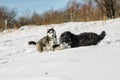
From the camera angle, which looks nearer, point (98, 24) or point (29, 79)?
point (29, 79)

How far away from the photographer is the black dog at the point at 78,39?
11.0 meters

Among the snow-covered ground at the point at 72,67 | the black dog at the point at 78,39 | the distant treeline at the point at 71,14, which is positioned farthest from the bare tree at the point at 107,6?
the snow-covered ground at the point at 72,67

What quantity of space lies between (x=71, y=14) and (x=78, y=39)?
26378 mm

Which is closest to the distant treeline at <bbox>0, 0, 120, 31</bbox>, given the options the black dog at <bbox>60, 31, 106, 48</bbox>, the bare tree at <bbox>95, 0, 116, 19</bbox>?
the bare tree at <bbox>95, 0, 116, 19</bbox>

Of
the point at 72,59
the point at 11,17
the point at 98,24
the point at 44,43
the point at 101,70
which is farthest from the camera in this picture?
the point at 11,17

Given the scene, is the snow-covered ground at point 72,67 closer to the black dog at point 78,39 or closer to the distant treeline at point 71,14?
the black dog at point 78,39

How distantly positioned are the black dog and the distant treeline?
17.2 m

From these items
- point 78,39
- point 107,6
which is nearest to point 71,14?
point 107,6

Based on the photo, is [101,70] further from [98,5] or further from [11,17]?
[11,17]

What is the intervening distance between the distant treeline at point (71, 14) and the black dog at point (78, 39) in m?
17.2

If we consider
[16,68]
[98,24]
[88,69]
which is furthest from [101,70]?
[98,24]

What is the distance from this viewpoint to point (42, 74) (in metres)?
5.78

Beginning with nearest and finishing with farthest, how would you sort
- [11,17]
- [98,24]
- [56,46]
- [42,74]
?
[42,74]
[56,46]
[98,24]
[11,17]

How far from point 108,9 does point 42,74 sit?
25.4 m
